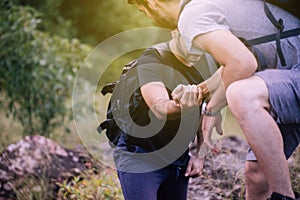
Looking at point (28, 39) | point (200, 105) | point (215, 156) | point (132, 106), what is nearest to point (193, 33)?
point (200, 105)

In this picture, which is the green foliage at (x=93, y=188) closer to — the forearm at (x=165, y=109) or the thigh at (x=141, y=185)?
the thigh at (x=141, y=185)

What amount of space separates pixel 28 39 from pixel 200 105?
374cm

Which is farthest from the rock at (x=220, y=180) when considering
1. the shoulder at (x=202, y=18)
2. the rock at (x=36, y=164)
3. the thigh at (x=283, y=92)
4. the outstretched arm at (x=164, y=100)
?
the shoulder at (x=202, y=18)

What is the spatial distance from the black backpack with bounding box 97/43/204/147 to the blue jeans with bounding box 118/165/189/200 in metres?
0.18

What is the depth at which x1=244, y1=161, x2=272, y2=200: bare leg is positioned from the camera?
258 centimetres

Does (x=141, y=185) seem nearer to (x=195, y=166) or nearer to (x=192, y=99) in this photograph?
(x=195, y=166)

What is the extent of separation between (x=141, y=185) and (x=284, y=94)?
0.69 m

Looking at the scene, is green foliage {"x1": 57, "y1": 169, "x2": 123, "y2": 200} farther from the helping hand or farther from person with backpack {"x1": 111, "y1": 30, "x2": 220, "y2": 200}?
the helping hand

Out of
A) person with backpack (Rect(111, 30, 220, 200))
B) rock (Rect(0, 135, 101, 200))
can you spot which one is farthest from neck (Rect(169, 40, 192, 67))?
rock (Rect(0, 135, 101, 200))

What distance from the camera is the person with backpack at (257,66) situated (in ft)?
7.57

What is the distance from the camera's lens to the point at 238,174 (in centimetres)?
392

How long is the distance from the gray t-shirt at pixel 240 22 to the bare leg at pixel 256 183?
0.41 meters

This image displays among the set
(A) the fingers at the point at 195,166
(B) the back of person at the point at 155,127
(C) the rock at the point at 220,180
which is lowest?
(C) the rock at the point at 220,180

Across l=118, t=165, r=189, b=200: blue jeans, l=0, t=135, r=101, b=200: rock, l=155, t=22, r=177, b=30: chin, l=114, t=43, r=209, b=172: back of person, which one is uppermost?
l=155, t=22, r=177, b=30: chin
